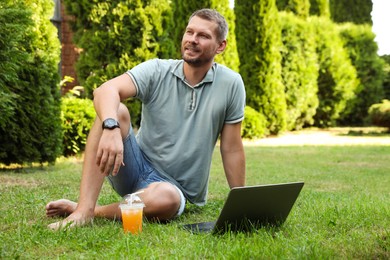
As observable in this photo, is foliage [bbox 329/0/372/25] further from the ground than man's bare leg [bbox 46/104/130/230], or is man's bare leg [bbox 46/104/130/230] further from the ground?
foliage [bbox 329/0/372/25]

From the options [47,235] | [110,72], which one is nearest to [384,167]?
[110,72]

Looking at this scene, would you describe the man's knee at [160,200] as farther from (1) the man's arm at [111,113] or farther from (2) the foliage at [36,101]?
(2) the foliage at [36,101]

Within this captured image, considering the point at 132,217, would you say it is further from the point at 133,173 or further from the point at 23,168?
the point at 23,168

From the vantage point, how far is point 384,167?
26.9 ft

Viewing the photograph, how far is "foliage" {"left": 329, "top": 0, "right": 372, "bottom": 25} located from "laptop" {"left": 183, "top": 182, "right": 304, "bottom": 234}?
59.3 ft

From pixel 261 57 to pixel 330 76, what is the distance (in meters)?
3.77

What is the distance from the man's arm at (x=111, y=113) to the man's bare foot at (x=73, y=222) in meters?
0.45

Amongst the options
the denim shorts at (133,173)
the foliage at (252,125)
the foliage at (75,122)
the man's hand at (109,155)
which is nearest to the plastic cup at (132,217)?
the man's hand at (109,155)

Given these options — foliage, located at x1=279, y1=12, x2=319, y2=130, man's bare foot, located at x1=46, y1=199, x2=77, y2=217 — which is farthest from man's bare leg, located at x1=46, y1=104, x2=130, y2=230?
foliage, located at x1=279, y1=12, x2=319, y2=130

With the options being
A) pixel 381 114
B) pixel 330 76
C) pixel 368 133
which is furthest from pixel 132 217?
pixel 330 76

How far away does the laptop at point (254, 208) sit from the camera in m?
3.13

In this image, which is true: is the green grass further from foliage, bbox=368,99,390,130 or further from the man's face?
foliage, bbox=368,99,390,130

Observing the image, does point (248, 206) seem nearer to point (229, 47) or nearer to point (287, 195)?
point (287, 195)

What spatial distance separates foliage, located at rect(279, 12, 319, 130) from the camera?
1558 centimetres
